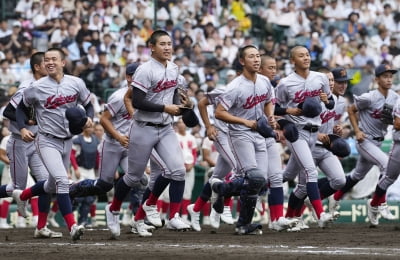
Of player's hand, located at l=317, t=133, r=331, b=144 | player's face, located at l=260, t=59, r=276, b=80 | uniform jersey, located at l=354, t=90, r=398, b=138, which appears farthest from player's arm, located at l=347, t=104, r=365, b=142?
player's face, located at l=260, t=59, r=276, b=80

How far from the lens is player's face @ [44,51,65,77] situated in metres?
12.4

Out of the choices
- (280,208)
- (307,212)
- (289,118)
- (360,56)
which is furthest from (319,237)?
(360,56)

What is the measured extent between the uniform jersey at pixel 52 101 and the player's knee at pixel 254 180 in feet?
7.25

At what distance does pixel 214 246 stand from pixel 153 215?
210 cm

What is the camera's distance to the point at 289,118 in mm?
14156

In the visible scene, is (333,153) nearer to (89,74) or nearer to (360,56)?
(89,74)

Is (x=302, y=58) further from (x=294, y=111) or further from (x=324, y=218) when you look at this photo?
(x=324, y=218)

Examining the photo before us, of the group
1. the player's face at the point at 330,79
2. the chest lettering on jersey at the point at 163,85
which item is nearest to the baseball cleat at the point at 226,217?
the player's face at the point at 330,79

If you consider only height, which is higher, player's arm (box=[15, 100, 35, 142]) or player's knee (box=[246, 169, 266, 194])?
player's arm (box=[15, 100, 35, 142])

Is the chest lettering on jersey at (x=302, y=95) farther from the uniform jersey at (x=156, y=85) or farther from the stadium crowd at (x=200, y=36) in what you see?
the stadium crowd at (x=200, y=36)

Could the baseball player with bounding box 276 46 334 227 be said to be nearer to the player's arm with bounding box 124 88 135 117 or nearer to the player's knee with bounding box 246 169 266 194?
the player's knee with bounding box 246 169 266 194

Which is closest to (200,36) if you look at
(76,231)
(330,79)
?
(330,79)

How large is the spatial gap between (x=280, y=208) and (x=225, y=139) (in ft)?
6.21

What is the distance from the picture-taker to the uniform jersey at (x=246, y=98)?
12.9 meters
